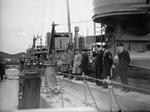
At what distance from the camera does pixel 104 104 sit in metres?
4.07

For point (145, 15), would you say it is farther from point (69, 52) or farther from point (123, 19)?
point (69, 52)

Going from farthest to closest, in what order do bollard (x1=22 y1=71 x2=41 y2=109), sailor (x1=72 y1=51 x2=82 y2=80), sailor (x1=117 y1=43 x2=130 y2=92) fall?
sailor (x1=72 y1=51 x2=82 y2=80) < sailor (x1=117 y1=43 x2=130 y2=92) < bollard (x1=22 y1=71 x2=41 y2=109)

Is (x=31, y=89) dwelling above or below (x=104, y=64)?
below

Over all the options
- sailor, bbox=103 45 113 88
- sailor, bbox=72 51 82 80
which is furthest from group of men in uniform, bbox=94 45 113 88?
sailor, bbox=72 51 82 80

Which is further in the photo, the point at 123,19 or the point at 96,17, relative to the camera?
the point at 96,17

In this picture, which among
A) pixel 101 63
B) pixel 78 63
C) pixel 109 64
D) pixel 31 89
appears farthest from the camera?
pixel 78 63

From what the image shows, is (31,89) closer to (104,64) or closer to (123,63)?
(123,63)

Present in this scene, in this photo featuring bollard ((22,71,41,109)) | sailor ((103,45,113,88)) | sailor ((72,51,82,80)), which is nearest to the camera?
bollard ((22,71,41,109))

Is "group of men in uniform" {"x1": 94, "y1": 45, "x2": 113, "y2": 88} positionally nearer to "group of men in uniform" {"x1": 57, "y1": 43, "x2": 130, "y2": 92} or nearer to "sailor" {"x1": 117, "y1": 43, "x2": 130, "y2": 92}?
"group of men in uniform" {"x1": 57, "y1": 43, "x2": 130, "y2": 92}

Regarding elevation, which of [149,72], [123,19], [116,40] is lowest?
[149,72]

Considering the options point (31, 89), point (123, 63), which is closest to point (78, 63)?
point (123, 63)

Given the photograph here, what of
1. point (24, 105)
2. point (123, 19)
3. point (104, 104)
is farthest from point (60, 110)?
point (123, 19)

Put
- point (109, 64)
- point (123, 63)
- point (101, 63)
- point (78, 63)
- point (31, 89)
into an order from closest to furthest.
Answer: point (31, 89) < point (123, 63) < point (109, 64) < point (101, 63) < point (78, 63)

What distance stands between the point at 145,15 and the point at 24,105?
3165 millimetres
